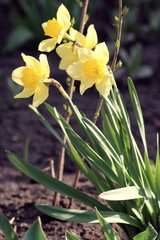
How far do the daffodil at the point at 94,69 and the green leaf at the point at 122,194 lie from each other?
33 cm

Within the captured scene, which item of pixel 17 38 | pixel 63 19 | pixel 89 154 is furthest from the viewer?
pixel 17 38

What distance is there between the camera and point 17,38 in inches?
163

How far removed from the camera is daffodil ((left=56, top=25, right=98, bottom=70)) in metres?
1.84

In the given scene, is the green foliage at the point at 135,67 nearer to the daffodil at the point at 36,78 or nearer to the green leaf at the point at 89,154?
the green leaf at the point at 89,154

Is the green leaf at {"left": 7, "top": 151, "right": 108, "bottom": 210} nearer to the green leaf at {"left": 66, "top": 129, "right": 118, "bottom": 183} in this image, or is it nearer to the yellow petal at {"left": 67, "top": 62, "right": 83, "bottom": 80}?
the green leaf at {"left": 66, "top": 129, "right": 118, "bottom": 183}

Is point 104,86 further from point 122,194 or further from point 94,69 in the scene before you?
point 122,194

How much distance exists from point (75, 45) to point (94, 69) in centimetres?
14

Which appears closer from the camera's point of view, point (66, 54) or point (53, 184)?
point (66, 54)

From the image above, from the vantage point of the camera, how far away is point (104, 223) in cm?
176

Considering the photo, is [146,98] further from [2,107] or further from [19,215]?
[19,215]

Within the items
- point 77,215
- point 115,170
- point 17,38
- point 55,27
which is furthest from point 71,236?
point 17,38

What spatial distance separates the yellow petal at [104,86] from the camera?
175cm

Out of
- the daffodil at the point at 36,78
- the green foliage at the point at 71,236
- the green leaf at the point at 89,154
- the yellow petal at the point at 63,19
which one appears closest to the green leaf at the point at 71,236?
the green foliage at the point at 71,236

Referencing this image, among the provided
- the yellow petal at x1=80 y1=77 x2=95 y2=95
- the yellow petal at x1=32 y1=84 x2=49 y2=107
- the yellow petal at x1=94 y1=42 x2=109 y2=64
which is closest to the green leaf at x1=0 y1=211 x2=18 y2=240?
the yellow petal at x1=32 y1=84 x2=49 y2=107
